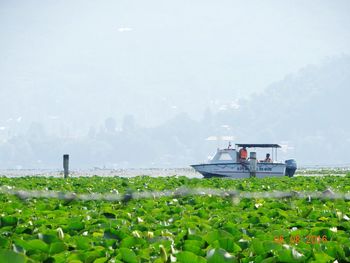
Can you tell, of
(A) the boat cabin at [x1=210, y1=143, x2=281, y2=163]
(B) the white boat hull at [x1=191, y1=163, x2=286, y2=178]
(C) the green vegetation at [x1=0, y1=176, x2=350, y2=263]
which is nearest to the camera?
(C) the green vegetation at [x1=0, y1=176, x2=350, y2=263]

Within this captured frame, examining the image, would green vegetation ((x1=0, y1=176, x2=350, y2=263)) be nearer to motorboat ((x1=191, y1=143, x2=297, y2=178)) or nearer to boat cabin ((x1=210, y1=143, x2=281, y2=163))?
motorboat ((x1=191, y1=143, x2=297, y2=178))

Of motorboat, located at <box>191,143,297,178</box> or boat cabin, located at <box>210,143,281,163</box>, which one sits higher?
boat cabin, located at <box>210,143,281,163</box>

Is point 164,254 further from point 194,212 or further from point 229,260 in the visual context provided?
point 194,212

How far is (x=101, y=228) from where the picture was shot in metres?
7.66

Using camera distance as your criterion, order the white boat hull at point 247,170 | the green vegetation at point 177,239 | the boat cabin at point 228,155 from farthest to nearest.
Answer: the boat cabin at point 228,155 → the white boat hull at point 247,170 → the green vegetation at point 177,239

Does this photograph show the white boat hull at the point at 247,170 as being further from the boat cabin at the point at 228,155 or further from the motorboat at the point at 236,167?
the boat cabin at the point at 228,155

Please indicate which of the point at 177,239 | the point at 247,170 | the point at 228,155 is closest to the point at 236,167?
the point at 247,170

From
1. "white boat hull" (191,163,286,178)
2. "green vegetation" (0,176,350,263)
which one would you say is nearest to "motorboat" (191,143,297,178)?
"white boat hull" (191,163,286,178)

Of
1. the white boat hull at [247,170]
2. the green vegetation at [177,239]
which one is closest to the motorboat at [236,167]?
the white boat hull at [247,170]

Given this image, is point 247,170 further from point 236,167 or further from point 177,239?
point 177,239

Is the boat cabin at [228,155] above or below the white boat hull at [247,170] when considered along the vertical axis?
above

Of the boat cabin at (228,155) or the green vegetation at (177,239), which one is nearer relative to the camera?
the green vegetation at (177,239)

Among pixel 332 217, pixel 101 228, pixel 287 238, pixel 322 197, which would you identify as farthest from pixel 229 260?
pixel 322 197

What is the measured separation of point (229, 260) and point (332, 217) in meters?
4.97
